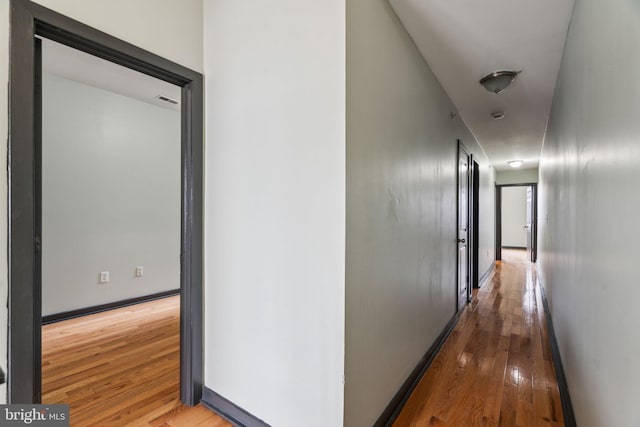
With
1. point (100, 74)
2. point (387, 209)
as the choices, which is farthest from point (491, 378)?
point (100, 74)

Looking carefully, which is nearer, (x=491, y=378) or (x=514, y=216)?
(x=491, y=378)

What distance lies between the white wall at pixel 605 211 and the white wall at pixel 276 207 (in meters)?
0.89

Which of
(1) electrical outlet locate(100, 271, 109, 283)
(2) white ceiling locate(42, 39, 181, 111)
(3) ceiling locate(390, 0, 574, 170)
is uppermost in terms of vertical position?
(2) white ceiling locate(42, 39, 181, 111)

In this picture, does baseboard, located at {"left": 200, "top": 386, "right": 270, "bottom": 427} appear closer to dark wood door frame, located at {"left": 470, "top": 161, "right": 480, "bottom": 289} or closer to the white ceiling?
the white ceiling

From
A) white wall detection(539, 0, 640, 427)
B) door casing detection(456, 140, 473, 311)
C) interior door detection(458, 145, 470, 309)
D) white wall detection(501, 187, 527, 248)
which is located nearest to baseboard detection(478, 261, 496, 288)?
door casing detection(456, 140, 473, 311)

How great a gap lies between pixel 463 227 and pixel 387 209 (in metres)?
2.49

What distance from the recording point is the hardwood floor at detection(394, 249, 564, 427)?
1.72 m

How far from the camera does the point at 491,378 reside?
2119mm

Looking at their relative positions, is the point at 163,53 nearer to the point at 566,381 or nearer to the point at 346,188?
the point at 346,188

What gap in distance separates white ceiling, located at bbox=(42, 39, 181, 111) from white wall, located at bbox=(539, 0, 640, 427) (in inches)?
127

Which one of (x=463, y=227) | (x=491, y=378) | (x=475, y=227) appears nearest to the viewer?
(x=491, y=378)

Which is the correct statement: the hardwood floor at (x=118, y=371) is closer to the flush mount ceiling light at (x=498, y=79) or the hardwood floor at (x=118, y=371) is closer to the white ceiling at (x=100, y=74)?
the white ceiling at (x=100, y=74)

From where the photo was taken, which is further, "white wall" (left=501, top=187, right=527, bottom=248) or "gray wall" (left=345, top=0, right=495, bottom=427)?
"white wall" (left=501, top=187, right=527, bottom=248)

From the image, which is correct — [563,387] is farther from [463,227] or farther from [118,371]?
[118,371]
